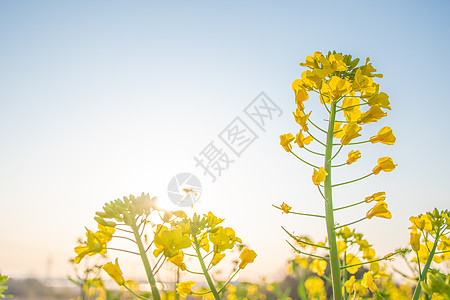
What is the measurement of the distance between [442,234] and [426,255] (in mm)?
193

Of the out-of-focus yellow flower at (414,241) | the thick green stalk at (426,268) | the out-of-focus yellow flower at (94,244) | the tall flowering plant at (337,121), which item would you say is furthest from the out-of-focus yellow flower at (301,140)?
the out-of-focus yellow flower at (94,244)

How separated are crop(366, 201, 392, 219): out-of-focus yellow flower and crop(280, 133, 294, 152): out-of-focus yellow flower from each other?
62cm

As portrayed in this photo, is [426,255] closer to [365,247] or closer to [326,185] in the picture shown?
[365,247]

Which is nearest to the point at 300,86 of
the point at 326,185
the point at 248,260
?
the point at 326,185

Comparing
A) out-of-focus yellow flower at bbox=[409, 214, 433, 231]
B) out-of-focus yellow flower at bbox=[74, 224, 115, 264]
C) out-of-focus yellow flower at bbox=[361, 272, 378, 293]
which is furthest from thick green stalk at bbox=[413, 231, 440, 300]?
out-of-focus yellow flower at bbox=[74, 224, 115, 264]

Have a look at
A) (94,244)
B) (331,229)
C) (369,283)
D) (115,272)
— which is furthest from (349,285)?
(94,244)

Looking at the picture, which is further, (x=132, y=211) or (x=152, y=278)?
(x=132, y=211)

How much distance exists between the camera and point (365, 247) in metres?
2.77

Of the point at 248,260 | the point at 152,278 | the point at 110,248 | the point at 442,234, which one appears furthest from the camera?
the point at 442,234

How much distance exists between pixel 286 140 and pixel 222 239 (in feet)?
2.48

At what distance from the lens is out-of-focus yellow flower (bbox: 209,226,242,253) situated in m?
1.84

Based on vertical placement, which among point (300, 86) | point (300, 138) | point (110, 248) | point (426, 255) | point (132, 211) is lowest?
point (426, 255)

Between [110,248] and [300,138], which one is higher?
[300,138]

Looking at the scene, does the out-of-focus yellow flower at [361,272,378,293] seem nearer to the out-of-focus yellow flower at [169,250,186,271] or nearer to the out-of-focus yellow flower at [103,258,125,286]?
the out-of-focus yellow flower at [169,250,186,271]
